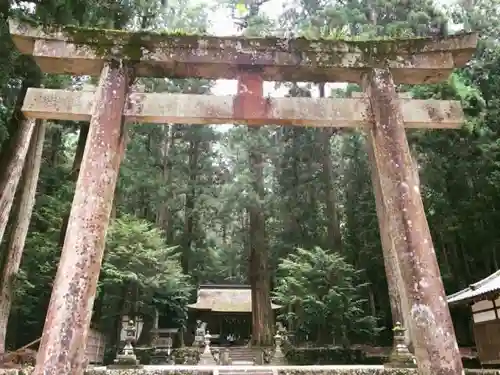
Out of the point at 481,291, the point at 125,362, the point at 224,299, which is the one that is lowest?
the point at 125,362

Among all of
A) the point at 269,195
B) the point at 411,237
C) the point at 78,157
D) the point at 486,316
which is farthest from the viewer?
the point at 269,195

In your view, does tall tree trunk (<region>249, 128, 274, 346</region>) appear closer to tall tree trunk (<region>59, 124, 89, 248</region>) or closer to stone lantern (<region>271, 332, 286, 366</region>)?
stone lantern (<region>271, 332, 286, 366</region>)

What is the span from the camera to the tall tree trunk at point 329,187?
68.7 ft

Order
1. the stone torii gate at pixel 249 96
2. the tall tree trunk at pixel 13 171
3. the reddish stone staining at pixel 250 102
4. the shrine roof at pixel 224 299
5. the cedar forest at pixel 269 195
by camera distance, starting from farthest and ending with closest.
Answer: the shrine roof at pixel 224 299 → the cedar forest at pixel 269 195 → the tall tree trunk at pixel 13 171 → the reddish stone staining at pixel 250 102 → the stone torii gate at pixel 249 96

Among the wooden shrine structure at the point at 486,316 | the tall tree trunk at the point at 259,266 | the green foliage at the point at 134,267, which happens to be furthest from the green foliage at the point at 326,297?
the green foliage at the point at 134,267

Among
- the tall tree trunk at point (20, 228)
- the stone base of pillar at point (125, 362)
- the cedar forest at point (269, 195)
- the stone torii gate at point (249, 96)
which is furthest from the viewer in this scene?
the cedar forest at point (269, 195)

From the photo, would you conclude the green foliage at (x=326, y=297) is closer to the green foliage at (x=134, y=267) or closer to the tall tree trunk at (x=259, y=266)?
the tall tree trunk at (x=259, y=266)

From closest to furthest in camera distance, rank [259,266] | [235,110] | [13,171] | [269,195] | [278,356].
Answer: [235,110] < [13,171] < [278,356] < [259,266] < [269,195]

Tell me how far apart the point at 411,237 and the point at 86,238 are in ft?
10.8

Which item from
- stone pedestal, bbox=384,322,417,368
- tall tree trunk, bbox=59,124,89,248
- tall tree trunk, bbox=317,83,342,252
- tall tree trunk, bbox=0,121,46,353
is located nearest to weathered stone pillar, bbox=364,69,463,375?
stone pedestal, bbox=384,322,417,368

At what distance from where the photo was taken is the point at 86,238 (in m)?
4.35

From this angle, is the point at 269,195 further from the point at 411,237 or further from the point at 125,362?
the point at 411,237

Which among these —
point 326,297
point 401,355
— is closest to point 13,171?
point 401,355

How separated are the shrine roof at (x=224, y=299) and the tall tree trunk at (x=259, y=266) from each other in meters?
4.21
